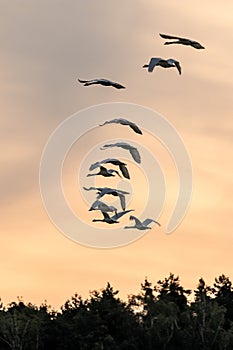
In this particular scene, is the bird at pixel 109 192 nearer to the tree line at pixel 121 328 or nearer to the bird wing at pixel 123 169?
the bird wing at pixel 123 169

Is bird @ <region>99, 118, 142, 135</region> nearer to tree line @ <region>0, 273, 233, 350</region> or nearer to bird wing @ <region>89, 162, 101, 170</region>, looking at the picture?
bird wing @ <region>89, 162, 101, 170</region>

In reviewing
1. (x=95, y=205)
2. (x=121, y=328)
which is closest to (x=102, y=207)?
(x=95, y=205)

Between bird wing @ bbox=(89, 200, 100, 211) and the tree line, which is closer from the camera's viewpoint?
bird wing @ bbox=(89, 200, 100, 211)

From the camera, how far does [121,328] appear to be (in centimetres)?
17275

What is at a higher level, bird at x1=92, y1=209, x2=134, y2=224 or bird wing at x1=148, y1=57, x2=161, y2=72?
bird wing at x1=148, y1=57, x2=161, y2=72

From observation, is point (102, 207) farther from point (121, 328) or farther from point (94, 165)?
point (121, 328)

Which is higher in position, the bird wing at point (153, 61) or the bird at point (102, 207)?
the bird wing at point (153, 61)

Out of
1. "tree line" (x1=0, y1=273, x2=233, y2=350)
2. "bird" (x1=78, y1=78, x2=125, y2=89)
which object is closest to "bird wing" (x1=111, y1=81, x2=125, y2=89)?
"bird" (x1=78, y1=78, x2=125, y2=89)

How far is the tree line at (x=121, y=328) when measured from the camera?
169 metres

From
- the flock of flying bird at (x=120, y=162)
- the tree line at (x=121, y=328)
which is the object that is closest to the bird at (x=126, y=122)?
the flock of flying bird at (x=120, y=162)

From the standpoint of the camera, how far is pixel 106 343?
16725cm

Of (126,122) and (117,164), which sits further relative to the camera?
(117,164)

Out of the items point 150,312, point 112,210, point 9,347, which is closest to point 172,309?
point 150,312

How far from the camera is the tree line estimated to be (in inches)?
6639
